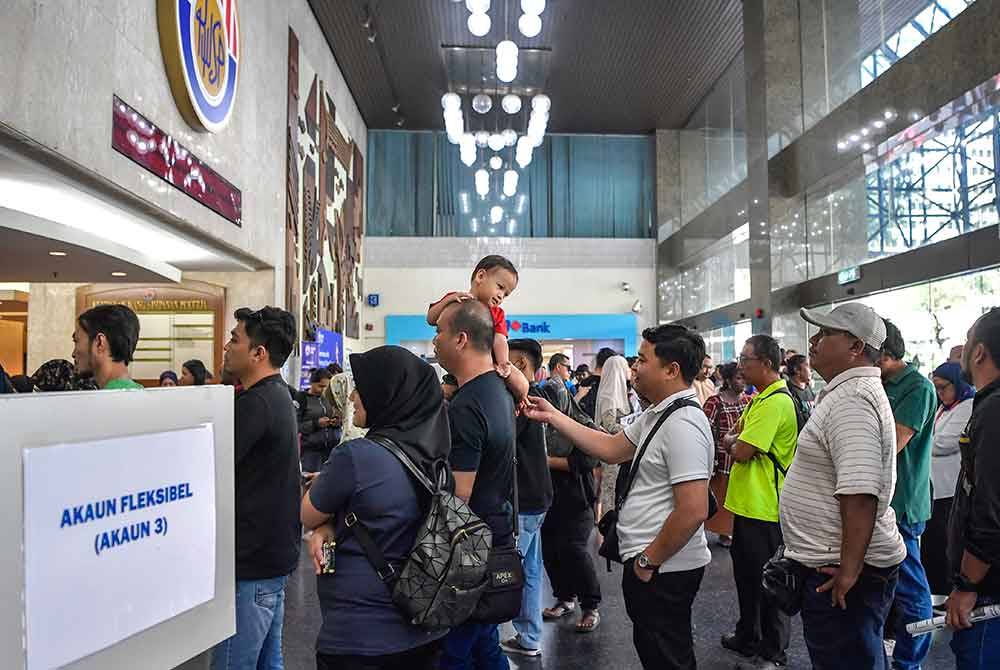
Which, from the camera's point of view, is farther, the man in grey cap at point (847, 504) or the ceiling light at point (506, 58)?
the ceiling light at point (506, 58)

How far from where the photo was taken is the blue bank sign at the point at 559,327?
1446cm

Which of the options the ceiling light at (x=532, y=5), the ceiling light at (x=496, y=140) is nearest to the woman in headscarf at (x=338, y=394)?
the ceiling light at (x=532, y=5)

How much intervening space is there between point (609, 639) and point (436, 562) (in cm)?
257

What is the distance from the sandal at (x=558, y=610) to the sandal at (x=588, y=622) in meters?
0.19

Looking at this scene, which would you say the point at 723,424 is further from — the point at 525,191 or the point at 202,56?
the point at 525,191

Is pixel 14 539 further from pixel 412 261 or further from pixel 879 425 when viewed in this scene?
pixel 412 261

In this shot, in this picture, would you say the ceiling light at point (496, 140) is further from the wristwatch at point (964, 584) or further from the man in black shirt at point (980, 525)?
the wristwatch at point (964, 584)

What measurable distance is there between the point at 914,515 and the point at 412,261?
12.5m

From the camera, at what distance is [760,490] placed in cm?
349

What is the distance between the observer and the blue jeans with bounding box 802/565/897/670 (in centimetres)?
219

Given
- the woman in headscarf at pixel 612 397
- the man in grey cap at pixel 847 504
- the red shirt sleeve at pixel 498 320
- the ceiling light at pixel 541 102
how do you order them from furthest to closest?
the ceiling light at pixel 541 102
the woman in headscarf at pixel 612 397
the red shirt sleeve at pixel 498 320
the man in grey cap at pixel 847 504

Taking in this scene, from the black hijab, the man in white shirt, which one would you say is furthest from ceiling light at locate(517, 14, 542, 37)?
the black hijab

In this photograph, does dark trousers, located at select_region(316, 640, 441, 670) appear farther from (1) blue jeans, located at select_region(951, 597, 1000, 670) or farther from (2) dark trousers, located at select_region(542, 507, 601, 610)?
(2) dark trousers, located at select_region(542, 507, 601, 610)

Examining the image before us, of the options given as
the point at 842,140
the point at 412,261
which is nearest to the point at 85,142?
the point at 842,140
